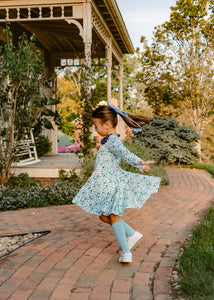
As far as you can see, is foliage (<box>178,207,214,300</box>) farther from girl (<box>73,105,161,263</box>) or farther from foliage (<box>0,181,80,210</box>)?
foliage (<box>0,181,80,210</box>)

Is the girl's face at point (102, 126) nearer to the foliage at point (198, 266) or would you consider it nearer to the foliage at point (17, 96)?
the foliage at point (198, 266)

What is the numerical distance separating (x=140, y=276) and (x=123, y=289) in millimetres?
286

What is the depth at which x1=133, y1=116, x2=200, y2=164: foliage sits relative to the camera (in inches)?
458

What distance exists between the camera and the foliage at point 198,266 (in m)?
2.45

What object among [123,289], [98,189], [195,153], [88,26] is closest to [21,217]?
[98,189]

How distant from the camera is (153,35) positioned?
1593 cm

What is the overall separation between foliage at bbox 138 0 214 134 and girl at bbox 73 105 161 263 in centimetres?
1267

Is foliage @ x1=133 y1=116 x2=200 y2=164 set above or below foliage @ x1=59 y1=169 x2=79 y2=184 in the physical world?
above

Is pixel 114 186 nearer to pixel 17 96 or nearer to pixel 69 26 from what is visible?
pixel 17 96

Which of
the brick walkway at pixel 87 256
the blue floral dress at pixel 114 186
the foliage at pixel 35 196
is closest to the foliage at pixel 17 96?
the foliage at pixel 35 196

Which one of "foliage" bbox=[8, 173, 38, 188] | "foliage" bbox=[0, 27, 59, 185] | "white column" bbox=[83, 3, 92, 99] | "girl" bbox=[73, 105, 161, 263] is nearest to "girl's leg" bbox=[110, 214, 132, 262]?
"girl" bbox=[73, 105, 161, 263]

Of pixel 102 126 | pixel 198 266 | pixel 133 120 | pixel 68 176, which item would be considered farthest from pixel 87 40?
pixel 198 266

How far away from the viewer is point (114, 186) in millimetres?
3043

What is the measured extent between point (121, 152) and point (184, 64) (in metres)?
14.1
